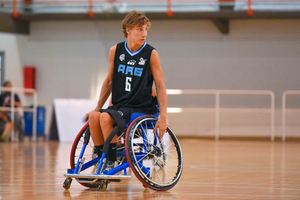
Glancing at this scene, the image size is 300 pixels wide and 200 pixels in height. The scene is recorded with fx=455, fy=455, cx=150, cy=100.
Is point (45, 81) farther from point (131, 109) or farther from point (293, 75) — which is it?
point (131, 109)

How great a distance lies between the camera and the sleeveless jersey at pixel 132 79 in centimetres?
299

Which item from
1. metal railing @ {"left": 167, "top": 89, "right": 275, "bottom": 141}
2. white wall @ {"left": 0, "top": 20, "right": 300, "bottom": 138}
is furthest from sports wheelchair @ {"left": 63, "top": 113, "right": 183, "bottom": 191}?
white wall @ {"left": 0, "top": 20, "right": 300, "bottom": 138}

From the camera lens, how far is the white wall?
36.1 feet

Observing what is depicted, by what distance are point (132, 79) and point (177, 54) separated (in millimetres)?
8550

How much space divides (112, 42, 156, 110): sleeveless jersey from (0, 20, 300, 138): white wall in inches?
328

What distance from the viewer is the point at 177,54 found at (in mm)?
11453

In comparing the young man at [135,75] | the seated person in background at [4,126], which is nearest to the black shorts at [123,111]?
the young man at [135,75]

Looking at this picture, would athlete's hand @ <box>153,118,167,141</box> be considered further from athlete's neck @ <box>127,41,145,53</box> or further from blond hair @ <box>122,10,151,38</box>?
blond hair @ <box>122,10,151,38</box>

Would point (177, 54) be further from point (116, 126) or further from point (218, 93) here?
point (116, 126)

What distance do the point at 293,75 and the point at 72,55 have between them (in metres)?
5.59

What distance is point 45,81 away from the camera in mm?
11992

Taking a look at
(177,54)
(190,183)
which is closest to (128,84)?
(190,183)

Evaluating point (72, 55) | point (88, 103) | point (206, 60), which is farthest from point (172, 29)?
point (88, 103)

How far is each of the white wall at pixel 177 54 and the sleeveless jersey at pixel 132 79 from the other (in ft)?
27.3
